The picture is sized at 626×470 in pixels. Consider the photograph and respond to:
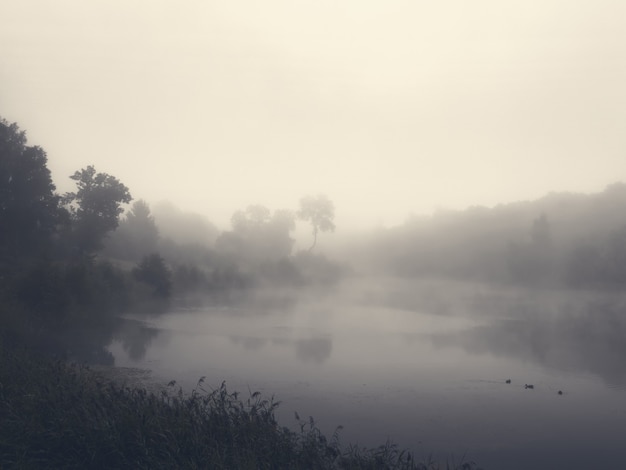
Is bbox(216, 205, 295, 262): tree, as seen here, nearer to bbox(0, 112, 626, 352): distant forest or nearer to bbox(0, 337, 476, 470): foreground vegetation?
bbox(0, 112, 626, 352): distant forest

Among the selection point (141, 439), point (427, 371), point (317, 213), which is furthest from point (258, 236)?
point (141, 439)

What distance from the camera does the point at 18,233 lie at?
56219 mm

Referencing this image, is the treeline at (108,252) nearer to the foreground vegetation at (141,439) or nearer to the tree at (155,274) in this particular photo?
the tree at (155,274)

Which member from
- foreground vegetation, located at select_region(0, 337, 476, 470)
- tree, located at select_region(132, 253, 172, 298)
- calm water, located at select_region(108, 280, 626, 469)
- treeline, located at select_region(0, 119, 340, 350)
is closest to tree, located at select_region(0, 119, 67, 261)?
treeline, located at select_region(0, 119, 340, 350)

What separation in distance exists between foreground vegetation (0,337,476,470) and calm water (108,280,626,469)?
454cm

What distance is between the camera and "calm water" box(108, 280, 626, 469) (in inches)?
740

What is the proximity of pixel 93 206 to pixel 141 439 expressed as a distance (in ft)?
192

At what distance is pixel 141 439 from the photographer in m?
12.5

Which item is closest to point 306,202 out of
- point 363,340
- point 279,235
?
point 279,235

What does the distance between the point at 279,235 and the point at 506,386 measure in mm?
89352

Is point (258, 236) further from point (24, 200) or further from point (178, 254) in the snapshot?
point (24, 200)

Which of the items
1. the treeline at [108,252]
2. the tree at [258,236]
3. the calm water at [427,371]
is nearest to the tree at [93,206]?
the treeline at [108,252]

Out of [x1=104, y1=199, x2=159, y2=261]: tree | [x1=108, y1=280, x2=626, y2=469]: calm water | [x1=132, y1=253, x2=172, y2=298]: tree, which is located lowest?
[x1=108, y1=280, x2=626, y2=469]: calm water

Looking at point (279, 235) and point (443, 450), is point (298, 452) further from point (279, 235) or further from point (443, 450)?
point (279, 235)
